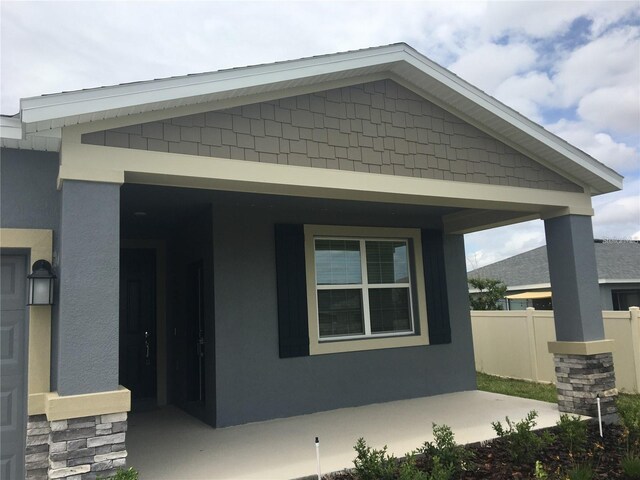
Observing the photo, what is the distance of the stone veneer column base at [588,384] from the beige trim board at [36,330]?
623cm

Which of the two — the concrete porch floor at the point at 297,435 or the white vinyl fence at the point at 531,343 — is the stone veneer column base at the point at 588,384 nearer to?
the concrete porch floor at the point at 297,435

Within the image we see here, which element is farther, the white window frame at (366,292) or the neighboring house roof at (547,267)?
the neighboring house roof at (547,267)

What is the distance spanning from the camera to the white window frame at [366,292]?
747 cm

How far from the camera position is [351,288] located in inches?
314

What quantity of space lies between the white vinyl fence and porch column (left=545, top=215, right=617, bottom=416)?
9.49 feet

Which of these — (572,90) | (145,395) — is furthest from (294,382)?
(572,90)

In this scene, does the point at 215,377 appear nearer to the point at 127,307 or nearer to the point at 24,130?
the point at 127,307

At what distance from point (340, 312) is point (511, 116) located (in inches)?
145

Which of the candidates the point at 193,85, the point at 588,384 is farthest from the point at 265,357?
the point at 588,384

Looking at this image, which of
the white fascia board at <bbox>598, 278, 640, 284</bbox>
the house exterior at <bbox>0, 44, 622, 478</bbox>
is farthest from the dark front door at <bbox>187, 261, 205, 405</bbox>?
the white fascia board at <bbox>598, 278, 640, 284</bbox>

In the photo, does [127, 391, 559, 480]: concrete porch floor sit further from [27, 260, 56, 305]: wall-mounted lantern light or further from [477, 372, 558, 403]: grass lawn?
[27, 260, 56, 305]: wall-mounted lantern light

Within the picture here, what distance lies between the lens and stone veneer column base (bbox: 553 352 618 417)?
21.7ft

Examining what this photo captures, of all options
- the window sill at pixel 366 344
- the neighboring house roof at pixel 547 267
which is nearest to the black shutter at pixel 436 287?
the window sill at pixel 366 344

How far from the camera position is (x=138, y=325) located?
8.67 metres
